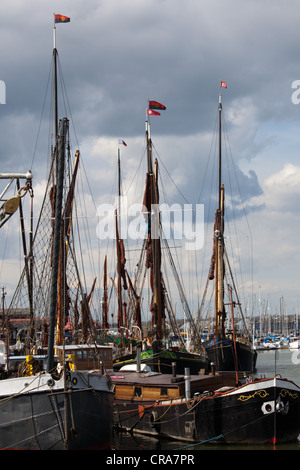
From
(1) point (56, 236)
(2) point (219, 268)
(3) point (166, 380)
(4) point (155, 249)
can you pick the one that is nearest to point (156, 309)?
(4) point (155, 249)

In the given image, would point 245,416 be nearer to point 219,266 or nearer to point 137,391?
point 137,391

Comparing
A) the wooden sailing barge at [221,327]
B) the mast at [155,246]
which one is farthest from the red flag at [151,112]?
the wooden sailing barge at [221,327]

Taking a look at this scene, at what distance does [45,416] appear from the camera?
2586 cm

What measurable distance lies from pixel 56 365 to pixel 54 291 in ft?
11.6

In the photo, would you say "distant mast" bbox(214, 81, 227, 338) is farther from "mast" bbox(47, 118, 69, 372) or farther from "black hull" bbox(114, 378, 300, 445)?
"mast" bbox(47, 118, 69, 372)

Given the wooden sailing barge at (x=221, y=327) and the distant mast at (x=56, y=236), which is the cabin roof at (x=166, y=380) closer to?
the distant mast at (x=56, y=236)

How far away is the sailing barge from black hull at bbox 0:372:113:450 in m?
7.83

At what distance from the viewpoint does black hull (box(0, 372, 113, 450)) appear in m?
25.8

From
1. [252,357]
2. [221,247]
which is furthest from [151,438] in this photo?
[252,357]

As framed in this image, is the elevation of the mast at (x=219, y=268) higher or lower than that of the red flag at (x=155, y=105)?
lower

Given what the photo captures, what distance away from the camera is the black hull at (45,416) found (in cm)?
2577

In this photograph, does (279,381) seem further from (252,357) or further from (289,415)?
(252,357)

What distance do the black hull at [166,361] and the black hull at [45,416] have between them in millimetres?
19623

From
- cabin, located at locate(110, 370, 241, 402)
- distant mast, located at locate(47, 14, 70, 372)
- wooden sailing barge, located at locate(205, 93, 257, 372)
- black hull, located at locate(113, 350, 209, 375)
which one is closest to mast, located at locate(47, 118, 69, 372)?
distant mast, located at locate(47, 14, 70, 372)
